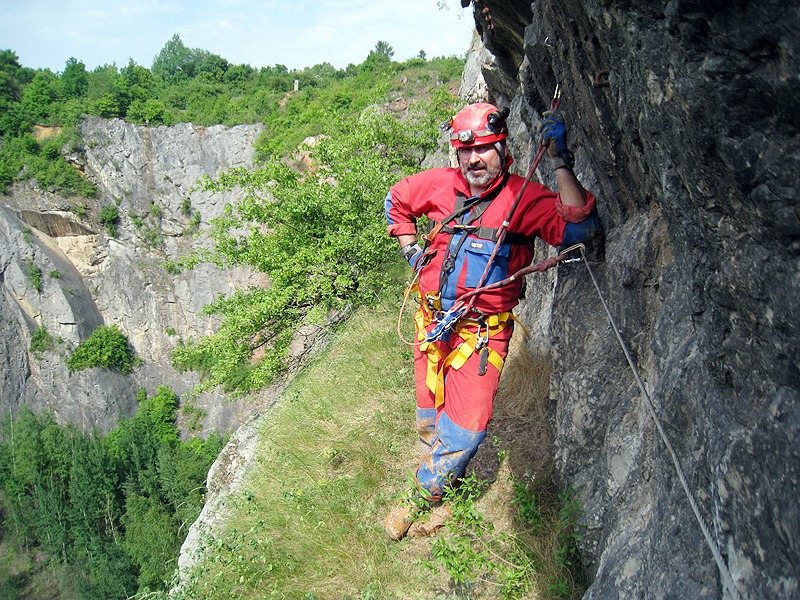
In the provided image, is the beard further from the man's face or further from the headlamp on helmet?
the headlamp on helmet

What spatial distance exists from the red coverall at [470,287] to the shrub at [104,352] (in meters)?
41.5

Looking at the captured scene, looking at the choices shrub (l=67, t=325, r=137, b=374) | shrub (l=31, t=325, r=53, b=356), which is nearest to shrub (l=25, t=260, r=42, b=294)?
shrub (l=31, t=325, r=53, b=356)

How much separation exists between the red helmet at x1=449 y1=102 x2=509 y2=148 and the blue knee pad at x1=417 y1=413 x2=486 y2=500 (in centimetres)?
168

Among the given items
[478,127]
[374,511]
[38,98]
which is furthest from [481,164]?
[38,98]

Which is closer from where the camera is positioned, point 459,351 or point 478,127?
point 478,127

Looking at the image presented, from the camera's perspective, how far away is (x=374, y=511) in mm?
4246

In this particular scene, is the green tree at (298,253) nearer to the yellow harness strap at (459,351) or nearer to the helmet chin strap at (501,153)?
the yellow harness strap at (459,351)

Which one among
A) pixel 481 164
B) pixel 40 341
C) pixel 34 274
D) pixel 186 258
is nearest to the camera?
pixel 481 164

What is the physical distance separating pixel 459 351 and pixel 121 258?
1757 inches

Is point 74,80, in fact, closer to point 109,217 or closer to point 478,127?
point 109,217

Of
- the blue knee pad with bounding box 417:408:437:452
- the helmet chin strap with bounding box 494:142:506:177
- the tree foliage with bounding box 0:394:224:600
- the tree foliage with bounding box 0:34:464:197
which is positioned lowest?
the tree foliage with bounding box 0:394:224:600

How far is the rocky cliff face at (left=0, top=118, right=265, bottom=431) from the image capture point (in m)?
39.6

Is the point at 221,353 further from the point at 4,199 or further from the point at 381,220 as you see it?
the point at 4,199

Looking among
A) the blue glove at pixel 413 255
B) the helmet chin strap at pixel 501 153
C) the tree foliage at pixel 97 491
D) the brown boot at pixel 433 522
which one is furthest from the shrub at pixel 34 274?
the helmet chin strap at pixel 501 153
